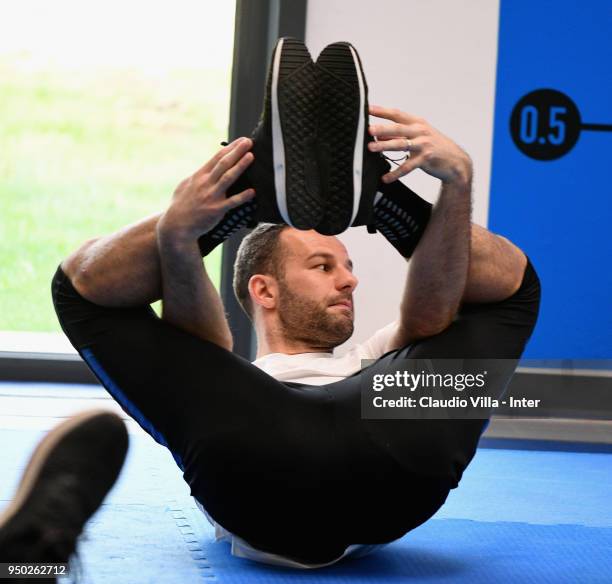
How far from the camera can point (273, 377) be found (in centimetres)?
203

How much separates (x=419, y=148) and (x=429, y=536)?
3.12ft

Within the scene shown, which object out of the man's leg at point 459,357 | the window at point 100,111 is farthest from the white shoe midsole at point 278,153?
the window at point 100,111

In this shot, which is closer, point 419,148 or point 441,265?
point 419,148

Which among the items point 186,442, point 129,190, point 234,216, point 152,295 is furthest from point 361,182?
point 129,190

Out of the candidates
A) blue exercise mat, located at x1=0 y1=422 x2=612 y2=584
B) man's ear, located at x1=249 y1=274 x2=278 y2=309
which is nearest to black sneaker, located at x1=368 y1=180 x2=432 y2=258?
man's ear, located at x1=249 y1=274 x2=278 y2=309

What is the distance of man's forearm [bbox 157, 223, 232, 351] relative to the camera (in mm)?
1815

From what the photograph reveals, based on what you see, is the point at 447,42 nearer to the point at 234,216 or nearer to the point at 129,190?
the point at 129,190

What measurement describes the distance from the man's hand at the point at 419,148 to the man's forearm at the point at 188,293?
35 centimetres

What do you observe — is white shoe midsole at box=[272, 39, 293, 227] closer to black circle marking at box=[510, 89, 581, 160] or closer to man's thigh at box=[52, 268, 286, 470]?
man's thigh at box=[52, 268, 286, 470]

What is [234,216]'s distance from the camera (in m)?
1.81

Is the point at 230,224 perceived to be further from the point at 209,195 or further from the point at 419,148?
the point at 419,148

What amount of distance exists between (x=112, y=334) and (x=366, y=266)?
2238 mm

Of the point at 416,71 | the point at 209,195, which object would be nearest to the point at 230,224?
the point at 209,195

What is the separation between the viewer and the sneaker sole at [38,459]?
1.57 metres
